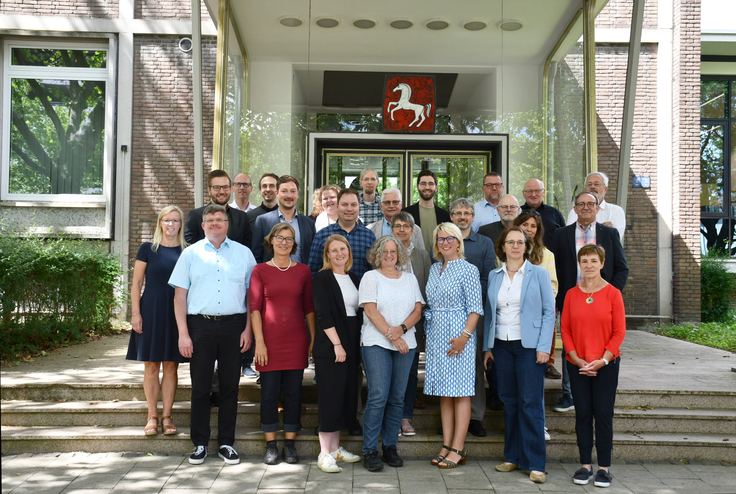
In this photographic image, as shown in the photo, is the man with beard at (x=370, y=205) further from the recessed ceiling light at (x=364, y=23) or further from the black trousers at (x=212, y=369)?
the recessed ceiling light at (x=364, y=23)

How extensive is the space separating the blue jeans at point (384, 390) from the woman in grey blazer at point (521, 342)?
676 mm

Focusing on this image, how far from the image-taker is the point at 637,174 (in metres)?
11.5

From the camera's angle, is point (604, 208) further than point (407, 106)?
No

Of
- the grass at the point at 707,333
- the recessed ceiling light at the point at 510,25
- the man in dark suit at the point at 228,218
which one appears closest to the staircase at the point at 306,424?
the man in dark suit at the point at 228,218

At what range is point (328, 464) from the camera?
168 inches

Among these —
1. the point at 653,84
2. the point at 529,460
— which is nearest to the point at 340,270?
the point at 529,460

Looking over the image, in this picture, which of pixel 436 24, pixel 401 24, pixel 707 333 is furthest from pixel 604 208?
pixel 707 333

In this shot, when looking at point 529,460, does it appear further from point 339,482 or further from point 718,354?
point 718,354

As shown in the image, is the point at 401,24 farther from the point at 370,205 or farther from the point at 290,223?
the point at 290,223

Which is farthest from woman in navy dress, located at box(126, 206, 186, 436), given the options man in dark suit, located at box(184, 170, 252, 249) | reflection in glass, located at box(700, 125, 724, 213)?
reflection in glass, located at box(700, 125, 724, 213)

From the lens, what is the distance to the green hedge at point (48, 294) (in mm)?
7395

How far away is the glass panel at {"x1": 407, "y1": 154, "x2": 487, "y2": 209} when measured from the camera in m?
9.59

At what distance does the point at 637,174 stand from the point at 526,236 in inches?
325

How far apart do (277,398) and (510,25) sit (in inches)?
274
